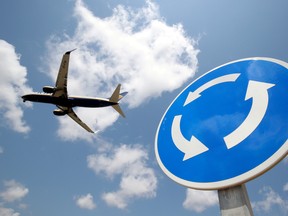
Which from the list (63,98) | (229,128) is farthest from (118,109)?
(229,128)

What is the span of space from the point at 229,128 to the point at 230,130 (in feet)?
0.10

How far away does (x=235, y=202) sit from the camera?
2.57 meters

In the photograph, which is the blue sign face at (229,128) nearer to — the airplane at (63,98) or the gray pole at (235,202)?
the gray pole at (235,202)

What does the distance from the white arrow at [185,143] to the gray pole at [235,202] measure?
A: 1.82 feet

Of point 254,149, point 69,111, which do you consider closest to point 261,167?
point 254,149

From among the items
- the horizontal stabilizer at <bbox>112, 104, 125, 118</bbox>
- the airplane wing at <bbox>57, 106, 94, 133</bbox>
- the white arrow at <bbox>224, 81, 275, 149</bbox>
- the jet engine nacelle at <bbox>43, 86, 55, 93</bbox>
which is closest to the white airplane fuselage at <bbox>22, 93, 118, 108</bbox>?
the jet engine nacelle at <bbox>43, 86, 55, 93</bbox>

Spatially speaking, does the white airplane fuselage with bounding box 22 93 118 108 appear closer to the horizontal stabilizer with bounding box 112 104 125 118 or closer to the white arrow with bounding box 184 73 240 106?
the horizontal stabilizer with bounding box 112 104 125 118

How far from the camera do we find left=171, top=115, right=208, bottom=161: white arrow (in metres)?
2.95

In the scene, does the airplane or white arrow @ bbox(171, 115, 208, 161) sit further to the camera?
the airplane

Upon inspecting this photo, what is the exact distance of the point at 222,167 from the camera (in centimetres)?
266

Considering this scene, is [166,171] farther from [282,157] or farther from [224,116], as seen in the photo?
→ [282,157]

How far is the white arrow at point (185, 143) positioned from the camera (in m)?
2.95

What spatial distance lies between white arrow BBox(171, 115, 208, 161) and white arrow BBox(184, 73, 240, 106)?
1.13ft

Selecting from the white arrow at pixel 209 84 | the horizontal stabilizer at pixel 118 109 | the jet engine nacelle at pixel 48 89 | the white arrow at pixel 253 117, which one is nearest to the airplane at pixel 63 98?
the jet engine nacelle at pixel 48 89
